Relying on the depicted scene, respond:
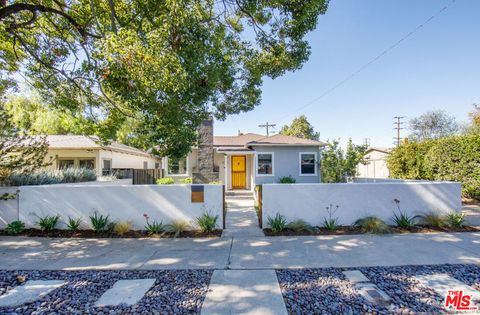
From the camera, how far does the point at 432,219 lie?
22.5 ft

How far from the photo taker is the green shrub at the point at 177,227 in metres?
6.48

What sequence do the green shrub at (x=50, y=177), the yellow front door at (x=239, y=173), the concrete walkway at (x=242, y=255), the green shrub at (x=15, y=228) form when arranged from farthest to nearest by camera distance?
the yellow front door at (x=239, y=173) → the green shrub at (x=50, y=177) → the green shrub at (x=15, y=228) → the concrete walkway at (x=242, y=255)

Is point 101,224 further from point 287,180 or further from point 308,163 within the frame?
point 308,163

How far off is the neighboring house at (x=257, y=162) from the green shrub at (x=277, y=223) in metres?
7.57

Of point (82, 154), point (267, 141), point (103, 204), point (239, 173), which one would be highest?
point (267, 141)

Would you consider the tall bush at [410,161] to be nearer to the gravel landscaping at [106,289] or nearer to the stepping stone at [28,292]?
the gravel landscaping at [106,289]

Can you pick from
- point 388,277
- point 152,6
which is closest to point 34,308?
point 388,277

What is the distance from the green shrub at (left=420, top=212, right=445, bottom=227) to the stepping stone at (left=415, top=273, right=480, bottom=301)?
3732 millimetres

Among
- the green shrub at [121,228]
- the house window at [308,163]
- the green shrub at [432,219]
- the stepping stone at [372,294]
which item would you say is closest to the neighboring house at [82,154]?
the green shrub at [121,228]

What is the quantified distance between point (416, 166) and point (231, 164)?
10.8 metres

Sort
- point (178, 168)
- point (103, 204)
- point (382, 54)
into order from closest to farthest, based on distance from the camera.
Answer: point (103, 204)
point (382, 54)
point (178, 168)

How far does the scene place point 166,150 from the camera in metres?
8.09

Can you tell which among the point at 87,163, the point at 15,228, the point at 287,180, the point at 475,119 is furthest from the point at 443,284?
the point at 475,119

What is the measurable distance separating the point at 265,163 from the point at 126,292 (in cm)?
1204
